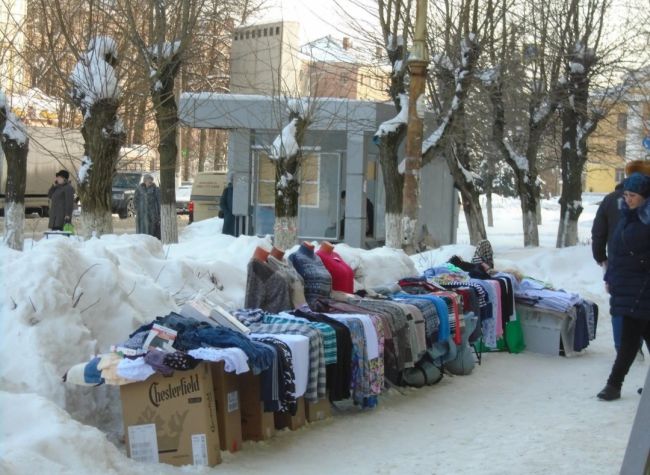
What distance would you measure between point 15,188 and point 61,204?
10.7 ft

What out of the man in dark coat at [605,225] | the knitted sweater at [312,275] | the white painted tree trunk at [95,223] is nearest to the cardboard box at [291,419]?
the knitted sweater at [312,275]

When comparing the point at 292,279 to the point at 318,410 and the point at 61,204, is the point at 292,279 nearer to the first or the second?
the point at 318,410

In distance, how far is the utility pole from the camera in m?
12.7

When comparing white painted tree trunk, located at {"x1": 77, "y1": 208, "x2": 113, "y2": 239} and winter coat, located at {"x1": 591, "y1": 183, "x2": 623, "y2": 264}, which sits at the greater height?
winter coat, located at {"x1": 591, "y1": 183, "x2": 623, "y2": 264}

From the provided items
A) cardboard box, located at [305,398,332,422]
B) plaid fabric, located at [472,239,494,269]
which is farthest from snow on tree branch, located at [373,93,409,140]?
cardboard box, located at [305,398,332,422]

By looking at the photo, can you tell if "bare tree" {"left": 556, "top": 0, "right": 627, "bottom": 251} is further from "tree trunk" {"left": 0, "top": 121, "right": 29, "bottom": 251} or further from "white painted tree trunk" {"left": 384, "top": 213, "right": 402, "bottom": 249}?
"tree trunk" {"left": 0, "top": 121, "right": 29, "bottom": 251}

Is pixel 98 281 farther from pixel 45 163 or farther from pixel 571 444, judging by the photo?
pixel 45 163

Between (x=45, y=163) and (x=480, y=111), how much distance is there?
62.5ft

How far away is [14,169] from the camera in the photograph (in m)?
15.7

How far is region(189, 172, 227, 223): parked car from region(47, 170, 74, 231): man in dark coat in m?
9.73

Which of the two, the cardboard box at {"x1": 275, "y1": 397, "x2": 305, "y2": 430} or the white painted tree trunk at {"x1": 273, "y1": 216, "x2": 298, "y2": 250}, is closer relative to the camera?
the cardboard box at {"x1": 275, "y1": 397, "x2": 305, "y2": 430}

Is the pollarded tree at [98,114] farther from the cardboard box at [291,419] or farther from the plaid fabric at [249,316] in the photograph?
the cardboard box at [291,419]

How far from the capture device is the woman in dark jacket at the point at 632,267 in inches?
280

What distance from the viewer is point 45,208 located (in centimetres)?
3447
